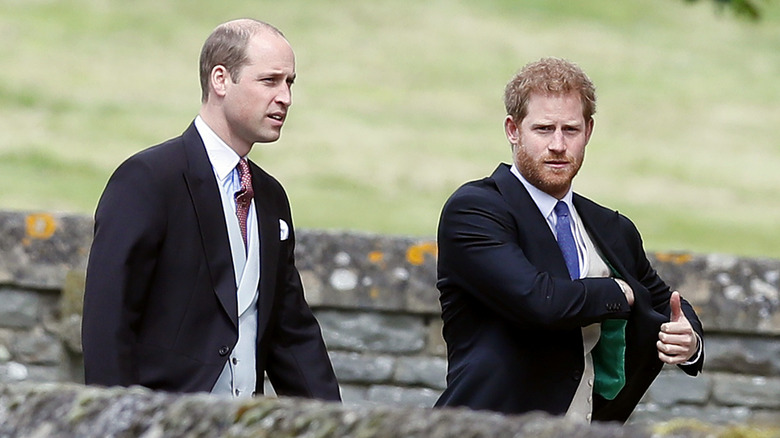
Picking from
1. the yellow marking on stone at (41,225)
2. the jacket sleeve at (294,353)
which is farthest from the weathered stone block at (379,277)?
the jacket sleeve at (294,353)

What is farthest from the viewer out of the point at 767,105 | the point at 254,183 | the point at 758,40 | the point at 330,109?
the point at 758,40

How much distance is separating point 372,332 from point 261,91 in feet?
8.05

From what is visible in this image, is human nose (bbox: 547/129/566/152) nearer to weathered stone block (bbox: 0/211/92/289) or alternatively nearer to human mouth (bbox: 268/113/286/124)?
human mouth (bbox: 268/113/286/124)

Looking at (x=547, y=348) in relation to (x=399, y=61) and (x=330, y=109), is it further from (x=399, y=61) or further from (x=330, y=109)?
(x=399, y=61)

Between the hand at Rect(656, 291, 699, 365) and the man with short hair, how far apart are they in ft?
3.31

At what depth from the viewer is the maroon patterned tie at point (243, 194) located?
368 centimetres

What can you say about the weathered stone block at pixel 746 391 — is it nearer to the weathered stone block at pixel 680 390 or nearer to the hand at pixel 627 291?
the weathered stone block at pixel 680 390

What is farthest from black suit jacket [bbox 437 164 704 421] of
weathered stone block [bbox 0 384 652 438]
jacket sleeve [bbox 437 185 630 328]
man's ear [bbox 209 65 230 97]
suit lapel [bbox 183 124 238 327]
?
weathered stone block [bbox 0 384 652 438]

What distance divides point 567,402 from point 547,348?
0.14m

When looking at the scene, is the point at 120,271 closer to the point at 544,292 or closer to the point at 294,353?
the point at 294,353

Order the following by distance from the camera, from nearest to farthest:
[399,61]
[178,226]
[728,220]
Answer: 1. [178,226]
2. [728,220]
3. [399,61]

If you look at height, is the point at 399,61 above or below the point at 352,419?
above

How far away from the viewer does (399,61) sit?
24406mm

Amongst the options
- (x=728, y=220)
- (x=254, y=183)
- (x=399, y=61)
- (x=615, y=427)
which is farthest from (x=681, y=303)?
(x=399, y=61)
